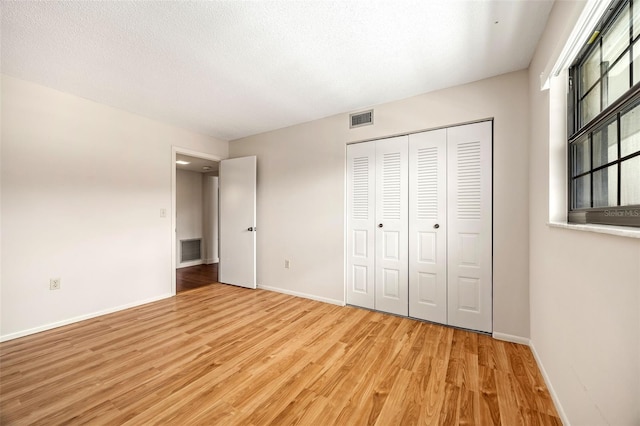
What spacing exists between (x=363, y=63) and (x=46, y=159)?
3.31 meters

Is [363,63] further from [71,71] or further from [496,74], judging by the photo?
[71,71]

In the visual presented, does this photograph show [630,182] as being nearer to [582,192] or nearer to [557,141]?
[582,192]

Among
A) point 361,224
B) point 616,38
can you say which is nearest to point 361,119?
point 361,224

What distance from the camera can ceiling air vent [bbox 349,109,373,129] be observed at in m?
3.05

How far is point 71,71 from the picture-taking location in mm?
2279

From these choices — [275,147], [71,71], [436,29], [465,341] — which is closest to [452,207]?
[465,341]

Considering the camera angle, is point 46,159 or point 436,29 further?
point 46,159

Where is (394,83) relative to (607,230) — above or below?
above

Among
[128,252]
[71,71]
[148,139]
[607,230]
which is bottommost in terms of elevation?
[128,252]

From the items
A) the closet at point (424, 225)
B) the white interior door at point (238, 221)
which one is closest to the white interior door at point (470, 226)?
the closet at point (424, 225)

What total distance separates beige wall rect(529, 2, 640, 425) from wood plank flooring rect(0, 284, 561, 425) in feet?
1.22

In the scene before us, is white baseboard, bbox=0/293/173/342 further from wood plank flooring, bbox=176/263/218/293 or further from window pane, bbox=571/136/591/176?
window pane, bbox=571/136/591/176

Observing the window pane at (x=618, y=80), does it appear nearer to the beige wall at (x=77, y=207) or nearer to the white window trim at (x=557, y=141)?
the white window trim at (x=557, y=141)

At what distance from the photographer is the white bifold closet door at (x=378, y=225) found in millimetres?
2852
